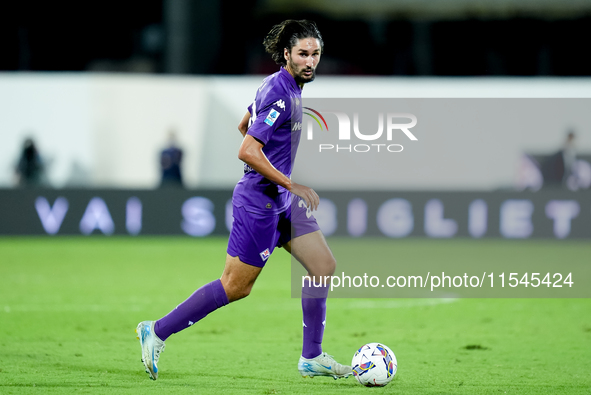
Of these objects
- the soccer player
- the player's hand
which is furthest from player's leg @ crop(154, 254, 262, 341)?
the player's hand

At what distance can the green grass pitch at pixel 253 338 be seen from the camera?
4656 mm

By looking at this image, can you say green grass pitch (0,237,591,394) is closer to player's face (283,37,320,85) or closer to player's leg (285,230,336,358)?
player's leg (285,230,336,358)

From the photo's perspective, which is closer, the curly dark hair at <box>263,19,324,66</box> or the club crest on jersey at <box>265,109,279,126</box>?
the club crest on jersey at <box>265,109,279,126</box>

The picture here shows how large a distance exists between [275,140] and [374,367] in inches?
54.9

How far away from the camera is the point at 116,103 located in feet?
48.2

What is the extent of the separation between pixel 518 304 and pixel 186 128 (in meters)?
8.16

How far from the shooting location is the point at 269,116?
4367 millimetres

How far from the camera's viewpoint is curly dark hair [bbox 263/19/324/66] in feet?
14.9

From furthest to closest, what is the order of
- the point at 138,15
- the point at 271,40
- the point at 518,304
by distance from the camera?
1. the point at 138,15
2. the point at 518,304
3. the point at 271,40

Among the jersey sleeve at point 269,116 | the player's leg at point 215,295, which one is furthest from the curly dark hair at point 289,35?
the player's leg at point 215,295

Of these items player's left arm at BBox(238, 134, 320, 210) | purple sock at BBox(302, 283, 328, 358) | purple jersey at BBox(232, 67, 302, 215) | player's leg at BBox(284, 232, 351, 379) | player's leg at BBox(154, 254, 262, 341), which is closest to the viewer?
player's left arm at BBox(238, 134, 320, 210)

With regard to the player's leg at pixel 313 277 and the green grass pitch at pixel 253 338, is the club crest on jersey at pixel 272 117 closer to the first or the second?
the player's leg at pixel 313 277

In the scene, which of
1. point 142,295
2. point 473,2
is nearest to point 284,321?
point 142,295

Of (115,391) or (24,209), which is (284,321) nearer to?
(115,391)
